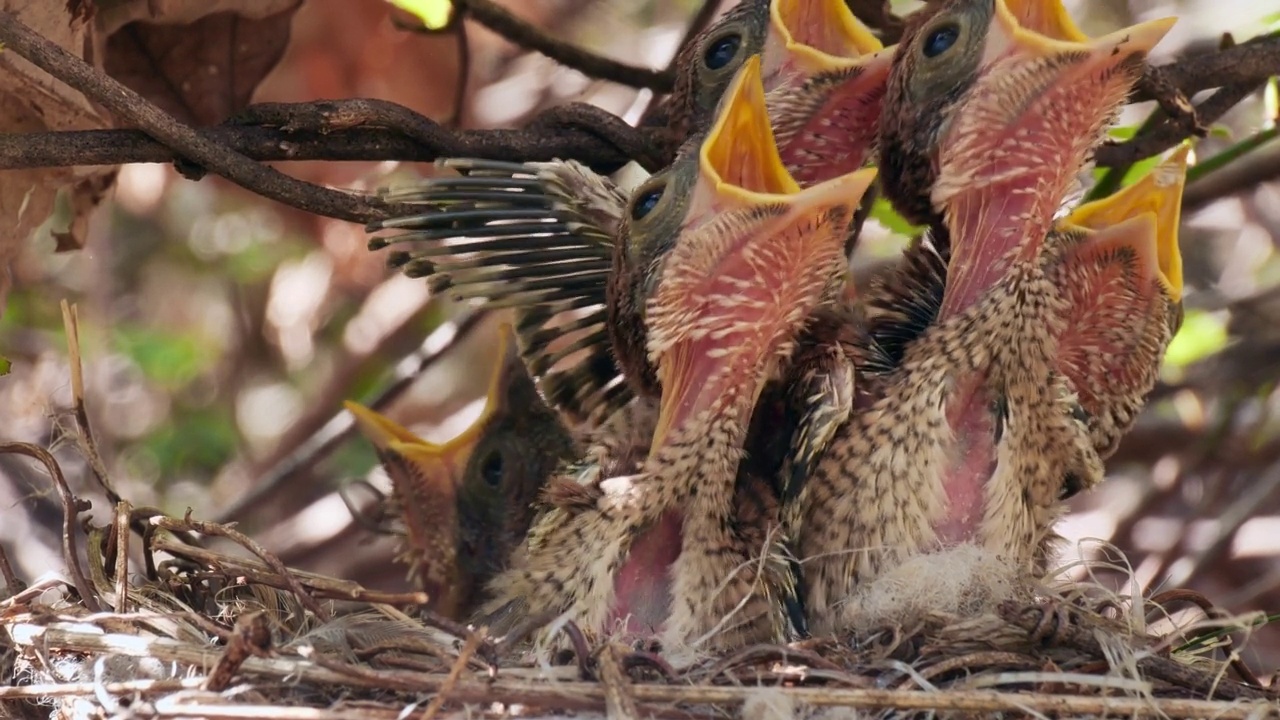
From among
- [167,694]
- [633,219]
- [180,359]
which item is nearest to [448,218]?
[633,219]

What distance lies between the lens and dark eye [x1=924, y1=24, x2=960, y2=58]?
1299 mm

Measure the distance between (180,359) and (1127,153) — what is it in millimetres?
1680

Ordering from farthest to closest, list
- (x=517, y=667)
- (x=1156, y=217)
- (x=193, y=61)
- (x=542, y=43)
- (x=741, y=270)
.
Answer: (x=542, y=43) → (x=193, y=61) → (x=1156, y=217) → (x=741, y=270) → (x=517, y=667)

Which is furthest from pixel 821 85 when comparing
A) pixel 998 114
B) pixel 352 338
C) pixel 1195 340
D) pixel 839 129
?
pixel 352 338

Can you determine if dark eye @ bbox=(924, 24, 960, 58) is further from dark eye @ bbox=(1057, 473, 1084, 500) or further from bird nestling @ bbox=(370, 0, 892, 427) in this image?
dark eye @ bbox=(1057, 473, 1084, 500)

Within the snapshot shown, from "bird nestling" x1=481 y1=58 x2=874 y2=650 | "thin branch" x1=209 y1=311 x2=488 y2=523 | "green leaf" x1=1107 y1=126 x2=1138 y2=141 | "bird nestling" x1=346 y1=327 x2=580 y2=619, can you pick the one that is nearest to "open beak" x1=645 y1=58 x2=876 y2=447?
"bird nestling" x1=481 y1=58 x2=874 y2=650

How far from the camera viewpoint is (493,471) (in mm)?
1742

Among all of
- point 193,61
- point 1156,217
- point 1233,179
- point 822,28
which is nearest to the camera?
point 1156,217

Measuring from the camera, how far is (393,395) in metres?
2.24

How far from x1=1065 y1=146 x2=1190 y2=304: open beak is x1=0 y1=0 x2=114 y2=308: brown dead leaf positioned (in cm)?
102

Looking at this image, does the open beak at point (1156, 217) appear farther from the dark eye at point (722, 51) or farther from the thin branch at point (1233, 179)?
the thin branch at point (1233, 179)

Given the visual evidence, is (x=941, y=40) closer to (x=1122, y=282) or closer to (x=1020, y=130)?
(x=1020, y=130)

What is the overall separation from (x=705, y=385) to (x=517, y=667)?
0.32 metres

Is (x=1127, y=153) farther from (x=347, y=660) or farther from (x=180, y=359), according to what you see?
(x=180, y=359)
